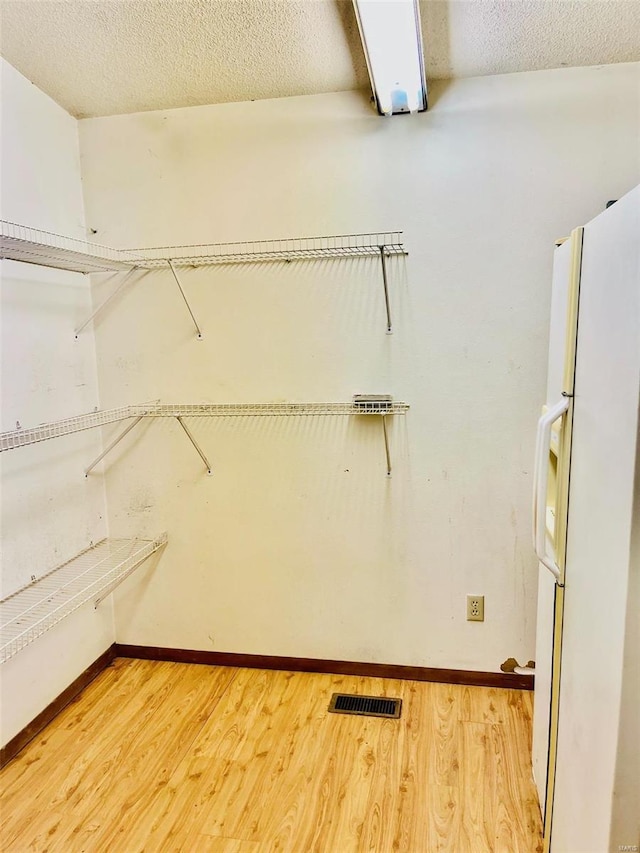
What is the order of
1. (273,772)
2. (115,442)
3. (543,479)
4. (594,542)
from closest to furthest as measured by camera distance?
(594,542)
(543,479)
(273,772)
(115,442)

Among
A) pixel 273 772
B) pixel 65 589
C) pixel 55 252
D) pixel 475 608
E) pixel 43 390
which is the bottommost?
pixel 273 772

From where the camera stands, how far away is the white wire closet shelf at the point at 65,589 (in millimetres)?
1691

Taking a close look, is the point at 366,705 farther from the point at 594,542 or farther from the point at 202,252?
the point at 202,252

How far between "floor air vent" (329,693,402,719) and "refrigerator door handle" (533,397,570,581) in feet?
3.59

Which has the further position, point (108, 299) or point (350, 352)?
point (108, 299)

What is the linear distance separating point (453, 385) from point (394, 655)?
1.19 metres

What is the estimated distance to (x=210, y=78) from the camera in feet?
6.15

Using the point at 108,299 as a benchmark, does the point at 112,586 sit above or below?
below

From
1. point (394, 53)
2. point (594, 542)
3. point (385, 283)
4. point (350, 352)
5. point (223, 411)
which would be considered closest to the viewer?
point (594, 542)

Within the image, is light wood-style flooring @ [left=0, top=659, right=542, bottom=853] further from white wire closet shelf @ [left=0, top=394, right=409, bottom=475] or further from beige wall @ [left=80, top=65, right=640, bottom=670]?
white wire closet shelf @ [left=0, top=394, right=409, bottom=475]

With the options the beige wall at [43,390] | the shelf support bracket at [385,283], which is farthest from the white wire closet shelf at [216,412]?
the shelf support bracket at [385,283]

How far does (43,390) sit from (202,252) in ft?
2.78

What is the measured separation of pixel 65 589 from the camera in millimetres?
1966

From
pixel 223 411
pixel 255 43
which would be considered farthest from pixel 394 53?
pixel 223 411
